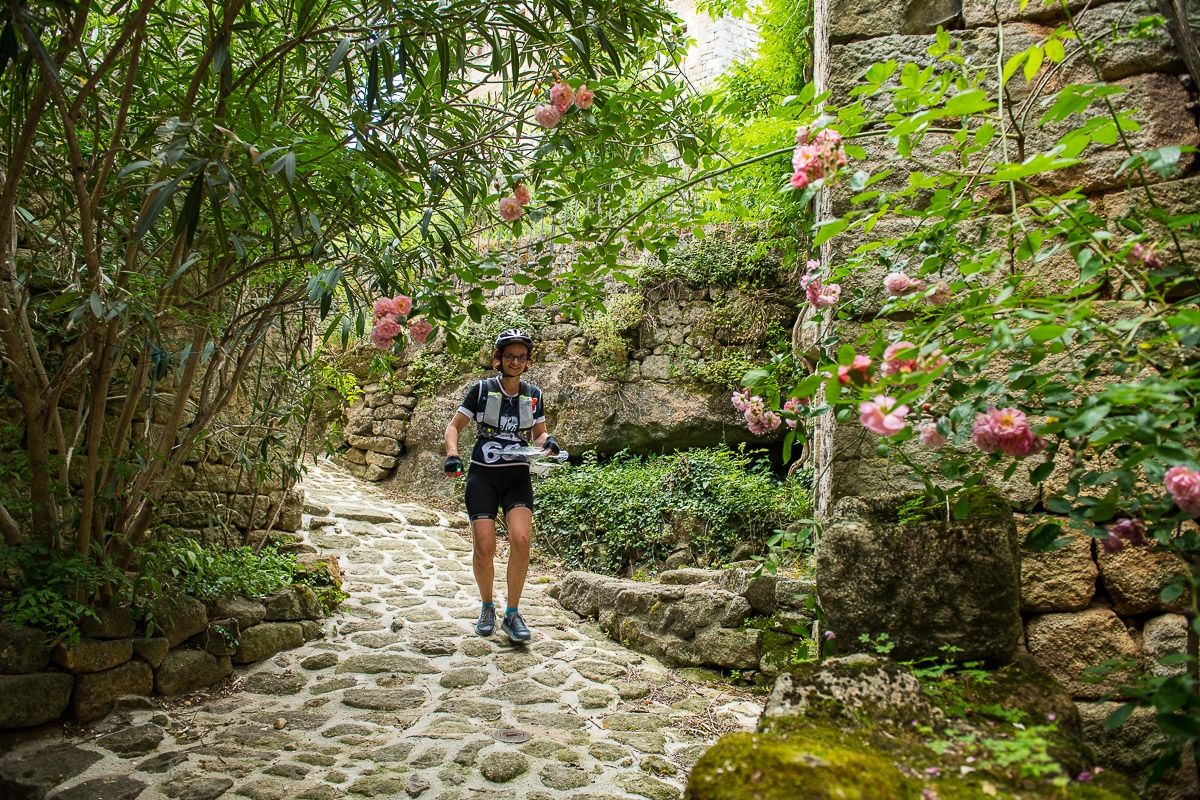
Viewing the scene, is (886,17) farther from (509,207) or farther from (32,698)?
(32,698)

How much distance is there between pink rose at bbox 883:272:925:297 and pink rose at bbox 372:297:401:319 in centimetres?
142

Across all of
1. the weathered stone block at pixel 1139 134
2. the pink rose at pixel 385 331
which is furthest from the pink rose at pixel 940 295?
the pink rose at pixel 385 331

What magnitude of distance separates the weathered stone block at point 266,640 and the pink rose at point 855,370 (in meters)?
3.12

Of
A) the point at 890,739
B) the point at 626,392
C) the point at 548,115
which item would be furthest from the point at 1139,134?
the point at 626,392

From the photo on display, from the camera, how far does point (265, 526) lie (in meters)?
4.20

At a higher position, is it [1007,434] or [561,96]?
[561,96]

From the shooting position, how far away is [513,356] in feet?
11.4

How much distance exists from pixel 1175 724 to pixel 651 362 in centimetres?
624

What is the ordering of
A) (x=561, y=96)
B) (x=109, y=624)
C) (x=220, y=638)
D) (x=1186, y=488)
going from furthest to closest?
(x=220, y=638)
(x=109, y=624)
(x=561, y=96)
(x=1186, y=488)

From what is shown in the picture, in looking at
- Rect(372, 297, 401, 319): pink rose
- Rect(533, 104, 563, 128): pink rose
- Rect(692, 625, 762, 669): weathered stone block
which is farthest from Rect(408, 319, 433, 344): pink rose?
Rect(692, 625, 762, 669): weathered stone block

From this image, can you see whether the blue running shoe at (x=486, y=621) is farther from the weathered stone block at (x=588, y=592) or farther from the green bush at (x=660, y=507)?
the green bush at (x=660, y=507)

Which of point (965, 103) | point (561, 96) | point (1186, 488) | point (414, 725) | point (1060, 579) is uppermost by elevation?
point (561, 96)

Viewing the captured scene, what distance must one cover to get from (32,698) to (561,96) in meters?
2.85

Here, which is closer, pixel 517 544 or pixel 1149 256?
pixel 1149 256
